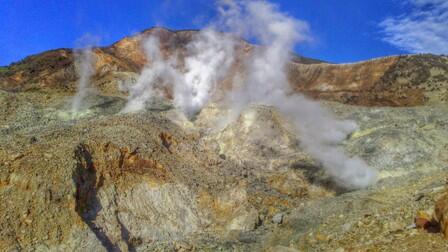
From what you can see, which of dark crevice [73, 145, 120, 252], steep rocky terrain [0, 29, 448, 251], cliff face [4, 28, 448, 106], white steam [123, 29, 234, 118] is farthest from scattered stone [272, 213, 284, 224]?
cliff face [4, 28, 448, 106]

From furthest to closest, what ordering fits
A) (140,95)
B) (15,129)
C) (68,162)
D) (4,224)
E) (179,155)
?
(140,95) → (15,129) → (179,155) → (68,162) → (4,224)

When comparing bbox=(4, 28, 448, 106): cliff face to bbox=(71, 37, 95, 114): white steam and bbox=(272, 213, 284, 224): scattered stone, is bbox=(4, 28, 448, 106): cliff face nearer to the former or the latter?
bbox=(71, 37, 95, 114): white steam

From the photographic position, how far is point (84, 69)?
1468 inches

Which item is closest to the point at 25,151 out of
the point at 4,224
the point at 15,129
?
the point at 4,224

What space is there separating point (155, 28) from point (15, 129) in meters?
26.7

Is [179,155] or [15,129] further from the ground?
[15,129]

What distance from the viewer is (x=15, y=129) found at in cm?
2125

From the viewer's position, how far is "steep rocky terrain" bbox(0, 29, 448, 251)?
1217cm

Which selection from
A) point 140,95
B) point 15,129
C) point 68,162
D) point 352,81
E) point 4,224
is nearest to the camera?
point 4,224

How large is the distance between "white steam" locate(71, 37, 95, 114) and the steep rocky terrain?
6.74ft

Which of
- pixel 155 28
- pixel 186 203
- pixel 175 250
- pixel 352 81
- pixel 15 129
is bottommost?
pixel 175 250

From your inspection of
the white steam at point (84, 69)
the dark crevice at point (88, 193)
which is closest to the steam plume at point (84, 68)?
the white steam at point (84, 69)

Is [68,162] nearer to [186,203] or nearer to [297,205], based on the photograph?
[186,203]

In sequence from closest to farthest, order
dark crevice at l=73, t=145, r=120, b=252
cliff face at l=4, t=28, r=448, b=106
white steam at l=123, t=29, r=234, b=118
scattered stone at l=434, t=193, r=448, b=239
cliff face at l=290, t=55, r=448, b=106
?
scattered stone at l=434, t=193, r=448, b=239
dark crevice at l=73, t=145, r=120, b=252
white steam at l=123, t=29, r=234, b=118
cliff face at l=4, t=28, r=448, b=106
cliff face at l=290, t=55, r=448, b=106
